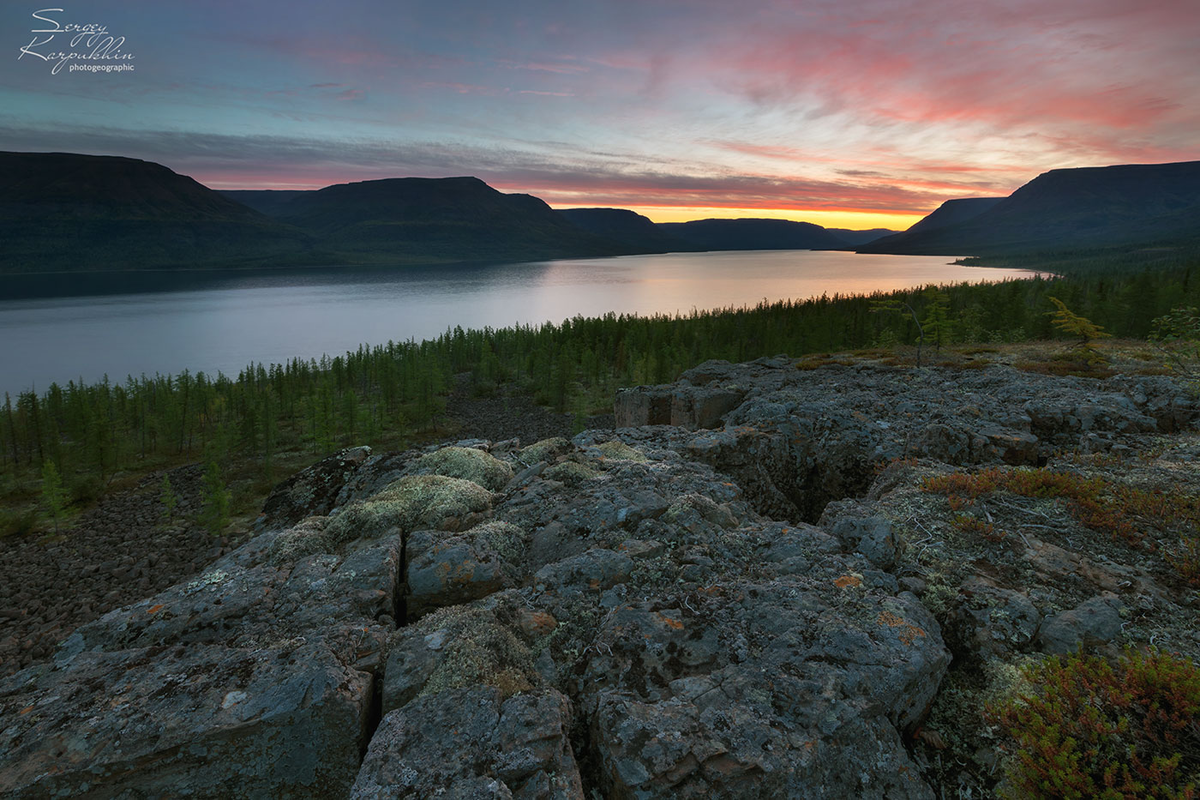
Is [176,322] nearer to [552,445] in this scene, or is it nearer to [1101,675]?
[552,445]

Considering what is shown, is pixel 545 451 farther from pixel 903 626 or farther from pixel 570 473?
pixel 903 626

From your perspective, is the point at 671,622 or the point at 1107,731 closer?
the point at 1107,731

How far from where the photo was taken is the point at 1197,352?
11.0m

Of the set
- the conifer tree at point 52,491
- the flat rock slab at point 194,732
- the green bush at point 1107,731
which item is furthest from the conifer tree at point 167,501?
the green bush at point 1107,731

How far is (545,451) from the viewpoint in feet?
38.7

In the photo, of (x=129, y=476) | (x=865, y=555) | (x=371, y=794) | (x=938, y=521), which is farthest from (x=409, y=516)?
(x=129, y=476)

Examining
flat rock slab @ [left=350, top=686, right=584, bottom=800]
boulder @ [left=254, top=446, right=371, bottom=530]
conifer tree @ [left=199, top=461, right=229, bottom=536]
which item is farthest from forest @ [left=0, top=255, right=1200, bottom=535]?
flat rock slab @ [left=350, top=686, right=584, bottom=800]

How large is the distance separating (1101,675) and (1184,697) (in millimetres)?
488

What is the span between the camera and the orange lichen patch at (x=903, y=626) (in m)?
5.22

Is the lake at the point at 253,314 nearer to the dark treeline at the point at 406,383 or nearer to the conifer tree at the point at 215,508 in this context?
the dark treeline at the point at 406,383

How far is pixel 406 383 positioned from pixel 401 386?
270 centimetres

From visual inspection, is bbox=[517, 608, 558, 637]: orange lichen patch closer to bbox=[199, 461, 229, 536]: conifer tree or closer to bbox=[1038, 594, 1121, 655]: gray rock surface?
bbox=[1038, 594, 1121, 655]: gray rock surface

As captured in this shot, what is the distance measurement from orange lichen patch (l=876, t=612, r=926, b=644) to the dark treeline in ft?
91.8

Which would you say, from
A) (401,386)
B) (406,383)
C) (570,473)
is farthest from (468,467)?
(401,386)
